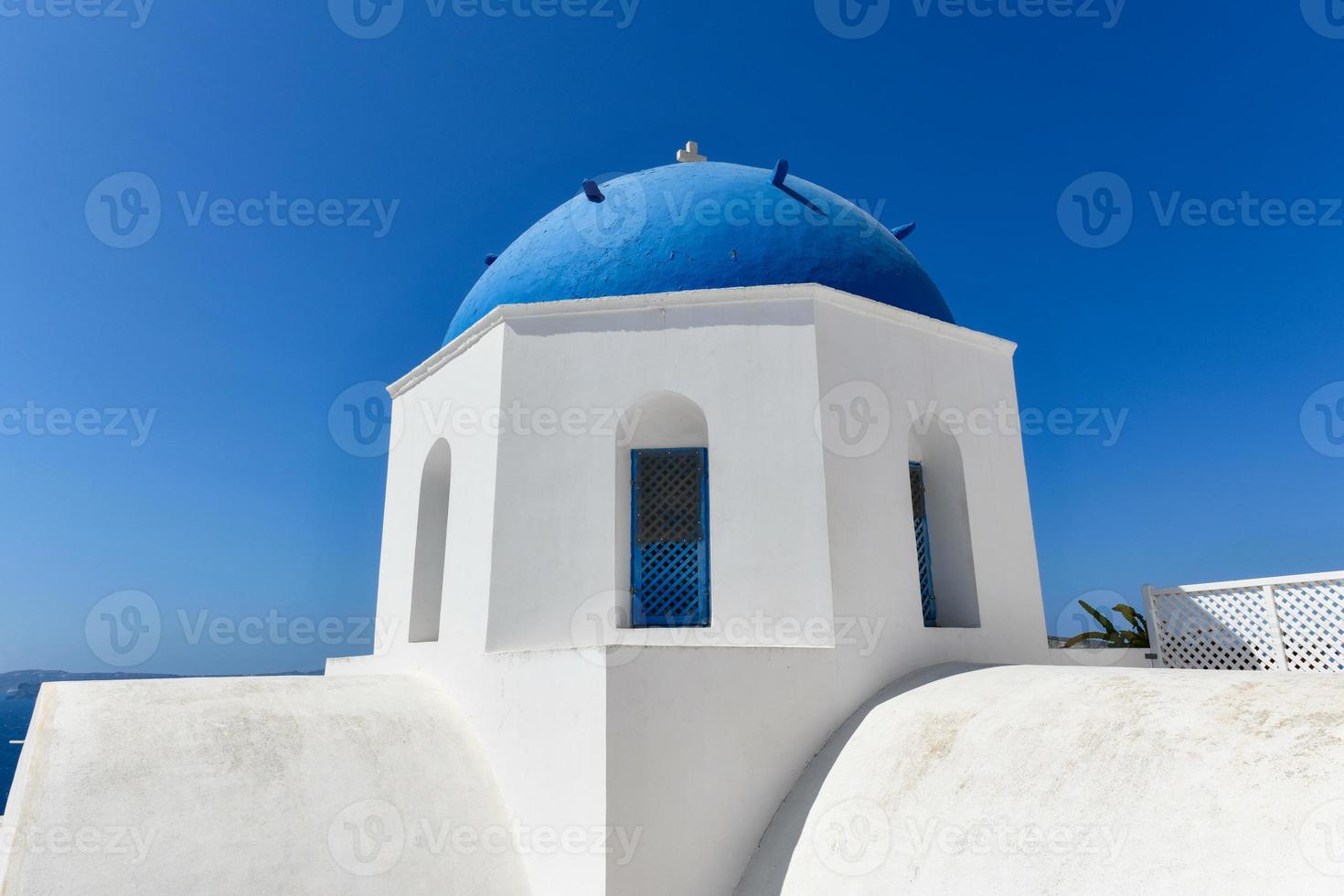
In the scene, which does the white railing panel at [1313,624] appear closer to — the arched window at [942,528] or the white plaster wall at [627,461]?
the arched window at [942,528]

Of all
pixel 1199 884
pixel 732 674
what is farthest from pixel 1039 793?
pixel 732 674

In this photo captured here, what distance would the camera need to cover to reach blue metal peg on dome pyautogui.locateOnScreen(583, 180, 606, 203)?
7207 mm

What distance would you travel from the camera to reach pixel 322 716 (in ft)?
17.8

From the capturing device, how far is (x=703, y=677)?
501 cm

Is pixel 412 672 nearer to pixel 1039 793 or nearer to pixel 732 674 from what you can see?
pixel 732 674

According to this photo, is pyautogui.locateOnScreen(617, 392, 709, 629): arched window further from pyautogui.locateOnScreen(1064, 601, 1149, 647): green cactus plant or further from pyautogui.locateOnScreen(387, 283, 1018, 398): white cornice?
pyautogui.locateOnScreen(1064, 601, 1149, 647): green cactus plant

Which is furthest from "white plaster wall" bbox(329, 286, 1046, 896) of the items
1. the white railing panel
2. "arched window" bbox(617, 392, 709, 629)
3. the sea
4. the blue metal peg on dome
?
the sea

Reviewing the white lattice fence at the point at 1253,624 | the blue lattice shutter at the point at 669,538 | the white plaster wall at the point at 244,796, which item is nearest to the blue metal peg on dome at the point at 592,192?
the blue lattice shutter at the point at 669,538

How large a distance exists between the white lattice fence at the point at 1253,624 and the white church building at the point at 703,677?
1.95m

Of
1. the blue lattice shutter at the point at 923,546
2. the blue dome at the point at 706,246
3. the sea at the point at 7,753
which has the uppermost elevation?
the blue dome at the point at 706,246

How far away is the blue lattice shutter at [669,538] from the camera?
6086mm

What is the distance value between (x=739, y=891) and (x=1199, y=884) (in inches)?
98.0

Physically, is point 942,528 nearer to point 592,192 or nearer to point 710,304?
point 710,304

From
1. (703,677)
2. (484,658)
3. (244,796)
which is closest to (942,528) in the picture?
(703,677)
